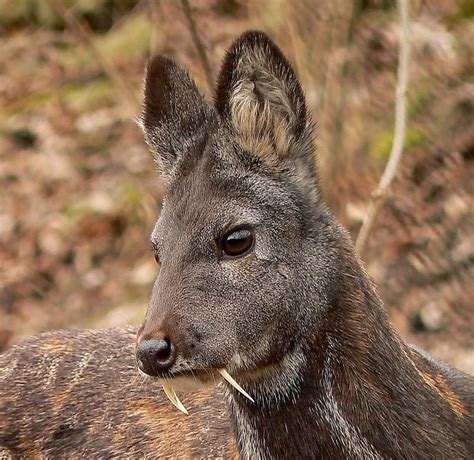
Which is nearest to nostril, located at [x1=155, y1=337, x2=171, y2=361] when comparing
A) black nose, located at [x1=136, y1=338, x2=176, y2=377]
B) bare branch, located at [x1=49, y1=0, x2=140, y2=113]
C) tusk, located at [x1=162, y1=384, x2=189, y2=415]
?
black nose, located at [x1=136, y1=338, x2=176, y2=377]

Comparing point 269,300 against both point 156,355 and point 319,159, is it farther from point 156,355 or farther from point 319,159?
point 319,159

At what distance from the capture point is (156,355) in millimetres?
4172

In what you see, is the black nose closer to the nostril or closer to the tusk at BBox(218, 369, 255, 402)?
the nostril

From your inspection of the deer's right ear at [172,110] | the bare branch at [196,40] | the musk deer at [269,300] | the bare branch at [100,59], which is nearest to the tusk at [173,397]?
the musk deer at [269,300]

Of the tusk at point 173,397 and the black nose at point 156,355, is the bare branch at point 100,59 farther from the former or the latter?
the black nose at point 156,355

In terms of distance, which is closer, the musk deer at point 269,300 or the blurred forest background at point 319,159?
the musk deer at point 269,300

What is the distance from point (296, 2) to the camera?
861 cm

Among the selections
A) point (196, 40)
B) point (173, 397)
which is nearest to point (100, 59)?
point (196, 40)

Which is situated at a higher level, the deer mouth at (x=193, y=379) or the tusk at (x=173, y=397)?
the deer mouth at (x=193, y=379)

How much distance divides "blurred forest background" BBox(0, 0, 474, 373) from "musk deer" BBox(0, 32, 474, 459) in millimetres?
3067

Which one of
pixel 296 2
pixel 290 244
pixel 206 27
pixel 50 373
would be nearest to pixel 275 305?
pixel 290 244

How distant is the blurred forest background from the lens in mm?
8789

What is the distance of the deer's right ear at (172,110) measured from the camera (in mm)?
5062

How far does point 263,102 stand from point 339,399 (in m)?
1.42
